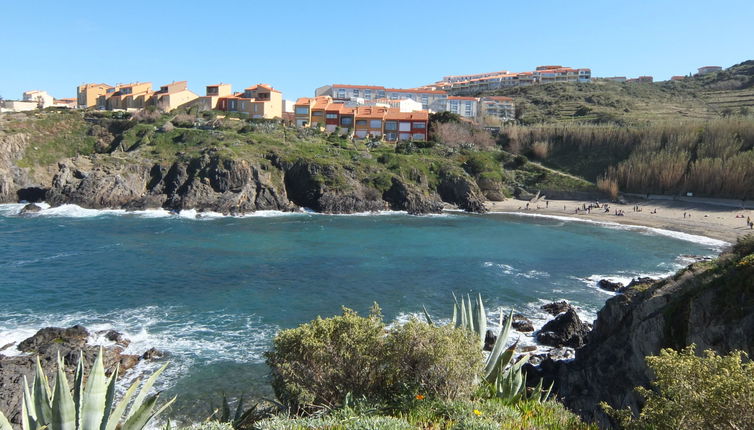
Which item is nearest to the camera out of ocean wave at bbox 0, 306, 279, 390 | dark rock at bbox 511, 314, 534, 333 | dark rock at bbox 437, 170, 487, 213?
ocean wave at bbox 0, 306, 279, 390

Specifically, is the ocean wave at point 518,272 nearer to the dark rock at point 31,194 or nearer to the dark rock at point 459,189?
the dark rock at point 459,189

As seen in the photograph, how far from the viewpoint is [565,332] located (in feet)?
77.8

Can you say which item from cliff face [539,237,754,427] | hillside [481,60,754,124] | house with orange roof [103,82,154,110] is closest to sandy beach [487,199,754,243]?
hillside [481,60,754,124]

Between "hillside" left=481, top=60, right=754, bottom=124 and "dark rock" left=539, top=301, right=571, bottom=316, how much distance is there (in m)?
74.9

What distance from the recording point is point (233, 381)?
18.8 m

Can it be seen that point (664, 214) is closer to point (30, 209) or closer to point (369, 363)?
point (369, 363)

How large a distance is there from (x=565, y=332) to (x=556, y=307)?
12.9ft

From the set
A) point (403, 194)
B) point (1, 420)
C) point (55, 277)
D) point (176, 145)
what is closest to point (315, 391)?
point (1, 420)

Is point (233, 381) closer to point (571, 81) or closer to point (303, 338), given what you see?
point (303, 338)

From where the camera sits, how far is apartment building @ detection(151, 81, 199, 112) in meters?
88.6

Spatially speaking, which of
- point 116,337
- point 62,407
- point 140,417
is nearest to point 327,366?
point 140,417

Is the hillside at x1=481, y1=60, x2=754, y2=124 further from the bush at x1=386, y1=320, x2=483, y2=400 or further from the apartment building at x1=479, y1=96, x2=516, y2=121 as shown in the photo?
the bush at x1=386, y1=320, x2=483, y2=400

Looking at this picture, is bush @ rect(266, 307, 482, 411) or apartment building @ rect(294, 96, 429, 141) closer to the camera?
bush @ rect(266, 307, 482, 411)

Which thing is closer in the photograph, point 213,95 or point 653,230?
point 653,230
